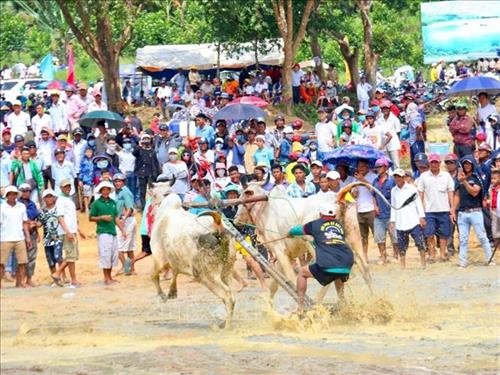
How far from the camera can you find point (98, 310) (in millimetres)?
18812

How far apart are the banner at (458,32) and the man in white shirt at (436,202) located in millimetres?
16830

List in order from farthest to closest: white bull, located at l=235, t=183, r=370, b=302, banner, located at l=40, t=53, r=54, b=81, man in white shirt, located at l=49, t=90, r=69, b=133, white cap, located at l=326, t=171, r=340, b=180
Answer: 1. banner, located at l=40, t=53, r=54, b=81
2. man in white shirt, located at l=49, t=90, r=69, b=133
3. white cap, located at l=326, t=171, r=340, b=180
4. white bull, located at l=235, t=183, r=370, b=302

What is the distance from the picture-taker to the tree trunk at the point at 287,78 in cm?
3519

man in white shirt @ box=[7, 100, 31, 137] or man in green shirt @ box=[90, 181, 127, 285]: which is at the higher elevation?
man in white shirt @ box=[7, 100, 31, 137]

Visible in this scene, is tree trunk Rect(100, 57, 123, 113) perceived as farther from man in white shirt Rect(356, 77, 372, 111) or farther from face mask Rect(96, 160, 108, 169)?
face mask Rect(96, 160, 108, 169)

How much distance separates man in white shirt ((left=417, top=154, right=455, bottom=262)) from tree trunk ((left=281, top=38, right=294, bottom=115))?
13.8 meters

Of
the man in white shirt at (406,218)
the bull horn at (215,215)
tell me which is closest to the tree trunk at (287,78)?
the man in white shirt at (406,218)

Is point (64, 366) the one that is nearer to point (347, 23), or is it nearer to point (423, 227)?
point (423, 227)

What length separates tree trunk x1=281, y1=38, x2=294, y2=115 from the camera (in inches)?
1385

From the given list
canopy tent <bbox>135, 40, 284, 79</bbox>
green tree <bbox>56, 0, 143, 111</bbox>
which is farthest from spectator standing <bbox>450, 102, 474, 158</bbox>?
canopy tent <bbox>135, 40, 284, 79</bbox>

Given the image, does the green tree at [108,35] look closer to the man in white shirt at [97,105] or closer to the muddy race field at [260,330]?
the man in white shirt at [97,105]

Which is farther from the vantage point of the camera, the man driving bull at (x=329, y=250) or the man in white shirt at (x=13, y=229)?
the man in white shirt at (x=13, y=229)

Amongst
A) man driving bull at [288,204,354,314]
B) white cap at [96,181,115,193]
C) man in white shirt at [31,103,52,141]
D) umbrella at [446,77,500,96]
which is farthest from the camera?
man in white shirt at [31,103,52,141]

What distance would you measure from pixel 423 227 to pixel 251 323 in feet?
18.4
